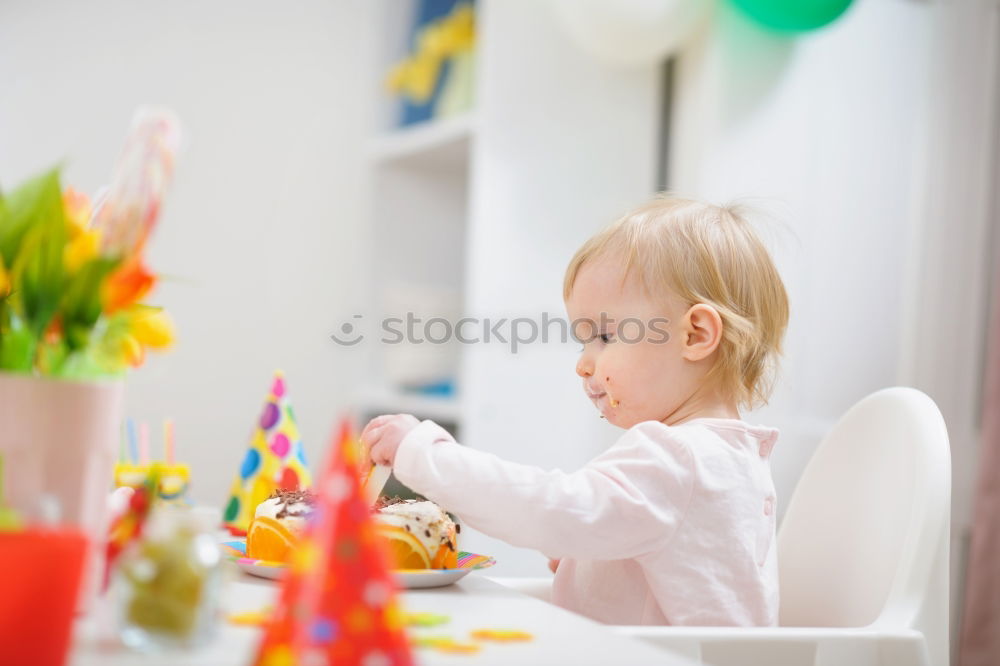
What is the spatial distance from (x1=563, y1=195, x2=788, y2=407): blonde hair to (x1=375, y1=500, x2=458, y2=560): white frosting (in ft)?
1.17

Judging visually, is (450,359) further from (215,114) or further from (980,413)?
(980,413)

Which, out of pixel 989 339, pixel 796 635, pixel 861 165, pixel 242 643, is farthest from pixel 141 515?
pixel 989 339

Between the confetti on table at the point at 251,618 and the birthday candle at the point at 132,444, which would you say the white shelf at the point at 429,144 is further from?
the confetti on table at the point at 251,618

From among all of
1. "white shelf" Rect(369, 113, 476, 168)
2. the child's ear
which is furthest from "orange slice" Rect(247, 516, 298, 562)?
"white shelf" Rect(369, 113, 476, 168)

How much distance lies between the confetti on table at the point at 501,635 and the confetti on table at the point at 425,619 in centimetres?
3

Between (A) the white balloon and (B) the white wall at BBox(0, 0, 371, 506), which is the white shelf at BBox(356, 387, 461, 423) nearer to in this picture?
(B) the white wall at BBox(0, 0, 371, 506)

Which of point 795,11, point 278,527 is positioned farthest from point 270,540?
point 795,11

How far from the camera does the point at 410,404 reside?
7.73ft

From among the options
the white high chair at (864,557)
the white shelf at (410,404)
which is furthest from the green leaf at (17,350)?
the white shelf at (410,404)

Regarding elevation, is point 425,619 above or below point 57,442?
below

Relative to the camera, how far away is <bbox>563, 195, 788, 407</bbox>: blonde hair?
1.03 m

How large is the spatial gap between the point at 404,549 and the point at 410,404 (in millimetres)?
1582

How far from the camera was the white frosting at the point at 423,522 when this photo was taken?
788 mm

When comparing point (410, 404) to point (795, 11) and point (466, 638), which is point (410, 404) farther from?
point (466, 638)
